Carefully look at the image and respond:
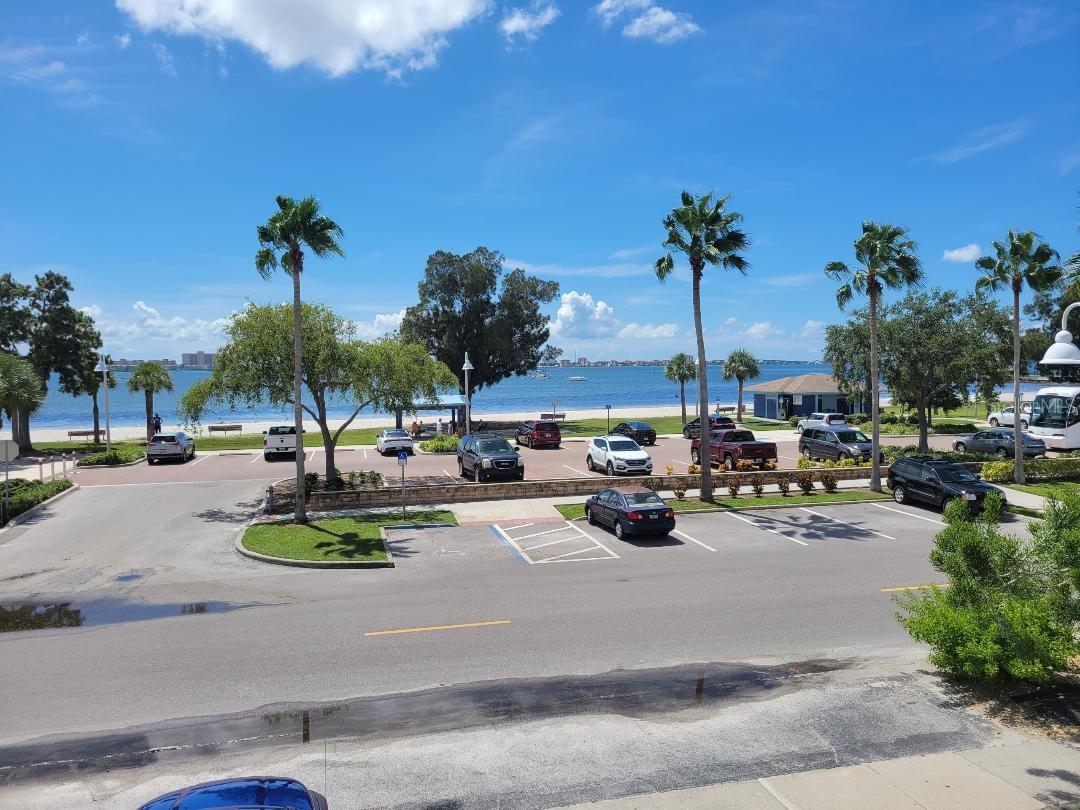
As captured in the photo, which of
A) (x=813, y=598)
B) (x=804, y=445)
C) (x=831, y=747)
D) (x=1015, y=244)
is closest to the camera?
(x=831, y=747)

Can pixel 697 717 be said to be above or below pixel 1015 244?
below

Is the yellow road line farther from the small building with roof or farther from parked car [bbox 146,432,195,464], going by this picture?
the small building with roof

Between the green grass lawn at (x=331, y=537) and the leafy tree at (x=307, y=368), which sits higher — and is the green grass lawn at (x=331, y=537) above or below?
below

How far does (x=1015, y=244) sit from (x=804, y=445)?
46.9ft

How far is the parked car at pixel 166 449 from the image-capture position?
3731cm

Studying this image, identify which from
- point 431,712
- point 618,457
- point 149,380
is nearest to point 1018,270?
point 618,457

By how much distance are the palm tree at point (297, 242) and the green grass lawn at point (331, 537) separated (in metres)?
1.05

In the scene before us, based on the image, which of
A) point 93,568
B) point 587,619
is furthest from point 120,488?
point 587,619

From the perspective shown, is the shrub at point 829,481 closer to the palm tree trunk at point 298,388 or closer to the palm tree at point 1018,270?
the palm tree at point 1018,270

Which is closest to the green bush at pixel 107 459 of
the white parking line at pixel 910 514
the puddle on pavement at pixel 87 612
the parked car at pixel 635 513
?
the puddle on pavement at pixel 87 612

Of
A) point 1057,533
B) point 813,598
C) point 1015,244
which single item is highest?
point 1015,244

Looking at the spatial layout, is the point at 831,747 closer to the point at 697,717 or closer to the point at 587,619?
the point at 697,717

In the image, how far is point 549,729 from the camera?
8812mm

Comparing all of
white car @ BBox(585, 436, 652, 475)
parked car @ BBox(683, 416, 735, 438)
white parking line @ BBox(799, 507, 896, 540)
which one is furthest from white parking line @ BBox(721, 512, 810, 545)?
parked car @ BBox(683, 416, 735, 438)
